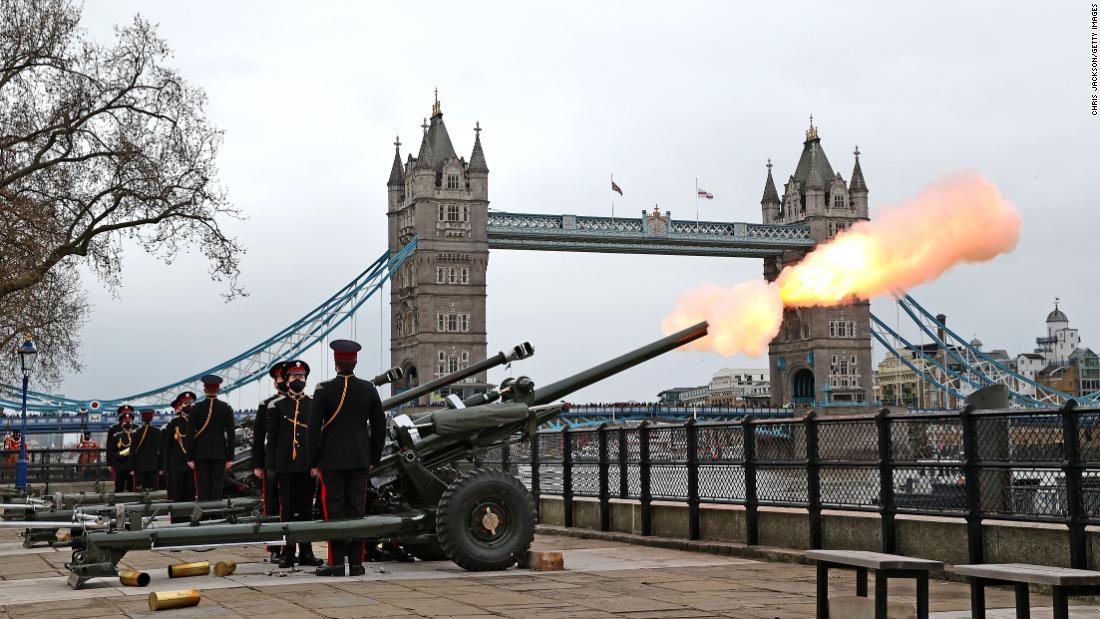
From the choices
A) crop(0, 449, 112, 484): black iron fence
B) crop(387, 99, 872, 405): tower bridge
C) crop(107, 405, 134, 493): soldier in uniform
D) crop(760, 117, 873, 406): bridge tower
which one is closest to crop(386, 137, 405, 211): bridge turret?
crop(387, 99, 872, 405): tower bridge

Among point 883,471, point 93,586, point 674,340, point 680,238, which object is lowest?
point 93,586

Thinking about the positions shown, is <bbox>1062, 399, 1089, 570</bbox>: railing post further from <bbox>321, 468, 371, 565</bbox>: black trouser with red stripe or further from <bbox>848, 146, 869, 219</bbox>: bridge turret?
<bbox>848, 146, 869, 219</bbox>: bridge turret

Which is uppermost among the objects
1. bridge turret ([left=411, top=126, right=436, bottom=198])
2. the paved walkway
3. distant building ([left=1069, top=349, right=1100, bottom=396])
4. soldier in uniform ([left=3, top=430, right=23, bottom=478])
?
bridge turret ([left=411, top=126, right=436, bottom=198])

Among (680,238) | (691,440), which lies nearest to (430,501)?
(691,440)

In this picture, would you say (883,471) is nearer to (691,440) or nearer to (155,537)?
(691,440)

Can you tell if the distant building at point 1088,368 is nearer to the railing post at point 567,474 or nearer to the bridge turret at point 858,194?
the bridge turret at point 858,194

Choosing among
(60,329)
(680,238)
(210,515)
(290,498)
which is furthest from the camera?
(680,238)

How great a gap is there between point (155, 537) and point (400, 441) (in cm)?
228

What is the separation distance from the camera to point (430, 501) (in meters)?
11.2

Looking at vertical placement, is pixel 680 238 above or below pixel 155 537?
above

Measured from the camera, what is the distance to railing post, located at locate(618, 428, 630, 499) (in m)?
15.4

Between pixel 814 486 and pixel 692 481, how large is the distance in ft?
7.02

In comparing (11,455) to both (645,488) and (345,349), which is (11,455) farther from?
(345,349)

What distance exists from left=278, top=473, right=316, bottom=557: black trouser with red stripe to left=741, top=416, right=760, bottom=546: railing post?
4.11 m
